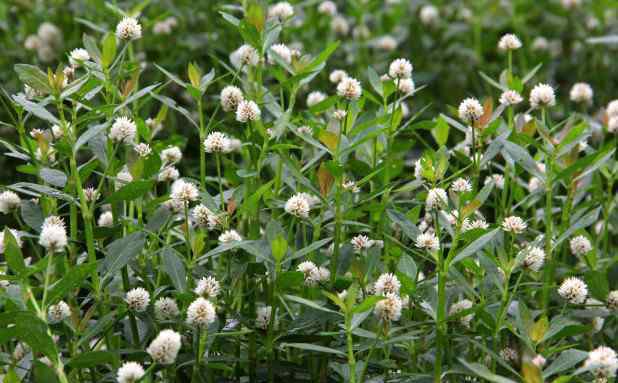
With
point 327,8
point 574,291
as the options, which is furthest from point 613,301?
point 327,8

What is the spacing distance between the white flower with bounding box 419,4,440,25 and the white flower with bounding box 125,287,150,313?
3.19 meters

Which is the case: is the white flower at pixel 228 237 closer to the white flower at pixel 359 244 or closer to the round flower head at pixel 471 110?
the white flower at pixel 359 244

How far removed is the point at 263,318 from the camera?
6.86 feet

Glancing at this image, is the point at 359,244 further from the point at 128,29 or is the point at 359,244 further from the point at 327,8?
the point at 327,8

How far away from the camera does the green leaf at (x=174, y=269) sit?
1.99m

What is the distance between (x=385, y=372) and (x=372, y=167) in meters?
0.52

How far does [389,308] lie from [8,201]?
0.89m

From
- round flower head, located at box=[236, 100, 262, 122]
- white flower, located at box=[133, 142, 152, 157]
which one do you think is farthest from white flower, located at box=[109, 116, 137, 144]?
round flower head, located at box=[236, 100, 262, 122]

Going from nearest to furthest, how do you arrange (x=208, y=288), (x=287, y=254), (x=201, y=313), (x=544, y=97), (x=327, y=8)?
1. (x=201, y=313)
2. (x=208, y=288)
3. (x=287, y=254)
4. (x=544, y=97)
5. (x=327, y=8)

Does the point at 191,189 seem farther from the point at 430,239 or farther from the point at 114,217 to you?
the point at 430,239

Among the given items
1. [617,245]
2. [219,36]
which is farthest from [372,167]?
[219,36]

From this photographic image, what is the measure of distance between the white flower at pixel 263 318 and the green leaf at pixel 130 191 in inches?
14.7

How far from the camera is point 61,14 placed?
4.59m

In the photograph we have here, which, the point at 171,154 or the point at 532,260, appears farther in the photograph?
the point at 171,154
